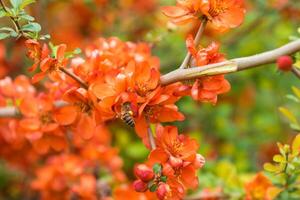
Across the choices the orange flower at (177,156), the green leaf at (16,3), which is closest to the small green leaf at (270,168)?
the orange flower at (177,156)

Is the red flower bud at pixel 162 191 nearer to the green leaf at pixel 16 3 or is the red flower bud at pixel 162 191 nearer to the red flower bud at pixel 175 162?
the red flower bud at pixel 175 162

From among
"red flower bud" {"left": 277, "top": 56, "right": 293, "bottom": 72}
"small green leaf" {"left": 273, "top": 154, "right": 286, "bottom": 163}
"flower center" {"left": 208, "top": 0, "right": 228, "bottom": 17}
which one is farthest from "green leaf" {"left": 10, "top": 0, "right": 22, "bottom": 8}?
"small green leaf" {"left": 273, "top": 154, "right": 286, "bottom": 163}

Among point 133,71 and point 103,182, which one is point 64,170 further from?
point 133,71

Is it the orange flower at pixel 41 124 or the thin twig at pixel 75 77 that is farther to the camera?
the orange flower at pixel 41 124

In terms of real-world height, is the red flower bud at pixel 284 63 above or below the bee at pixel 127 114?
above

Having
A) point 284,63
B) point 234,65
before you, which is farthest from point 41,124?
point 284,63

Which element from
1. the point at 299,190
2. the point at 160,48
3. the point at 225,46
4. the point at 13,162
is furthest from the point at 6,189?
the point at 299,190
